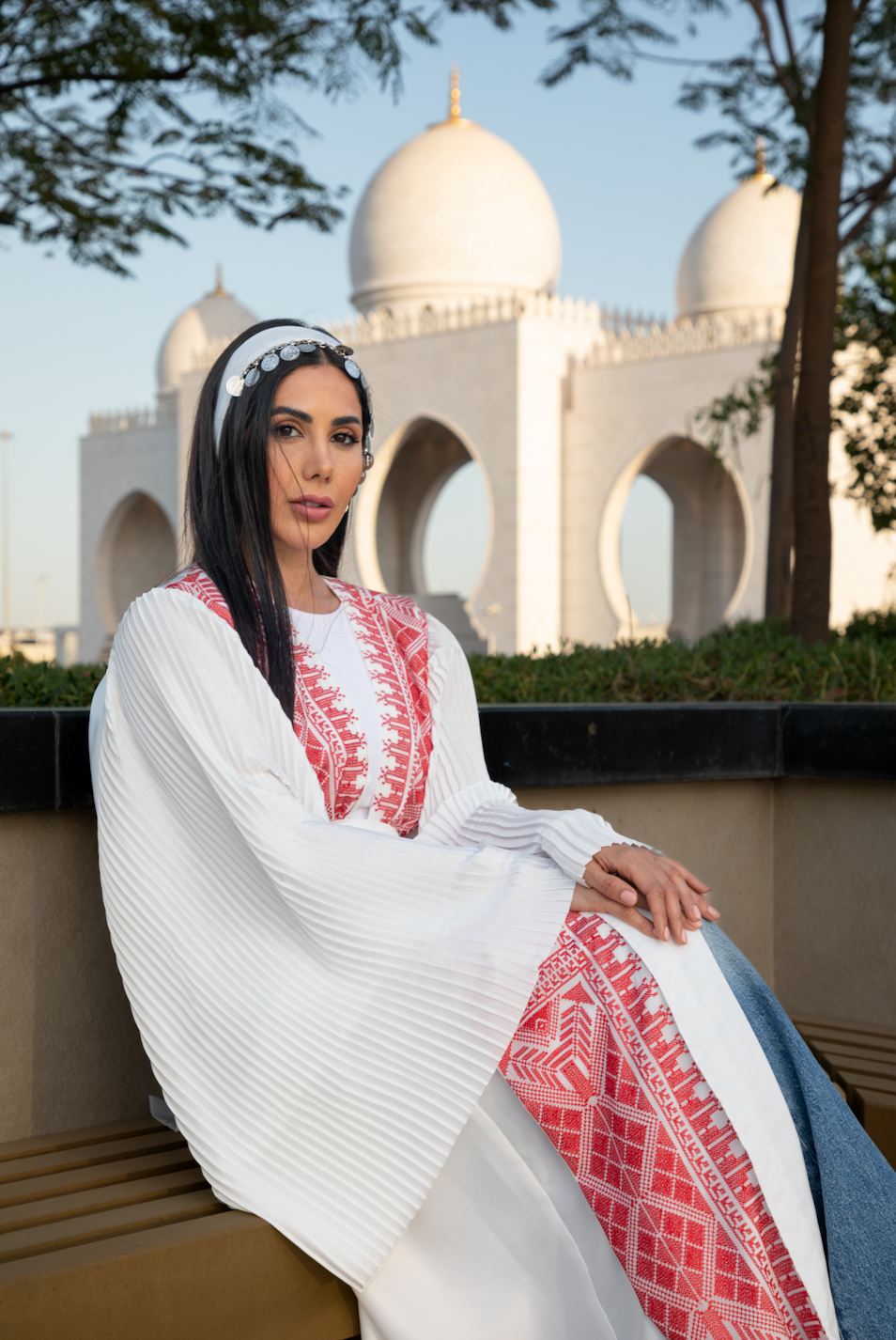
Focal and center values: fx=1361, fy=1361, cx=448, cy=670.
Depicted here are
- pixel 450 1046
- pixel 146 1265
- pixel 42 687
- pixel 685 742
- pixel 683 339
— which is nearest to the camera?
pixel 146 1265

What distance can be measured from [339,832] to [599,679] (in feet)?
8.61

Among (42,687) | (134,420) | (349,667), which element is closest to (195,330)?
(134,420)

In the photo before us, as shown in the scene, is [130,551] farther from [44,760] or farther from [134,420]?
[44,760]

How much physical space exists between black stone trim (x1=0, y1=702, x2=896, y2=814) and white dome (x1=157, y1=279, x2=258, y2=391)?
1049 inches

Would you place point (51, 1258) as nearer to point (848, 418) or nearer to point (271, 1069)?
point (271, 1069)

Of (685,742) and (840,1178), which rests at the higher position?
(685,742)

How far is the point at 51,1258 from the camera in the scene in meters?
1.58

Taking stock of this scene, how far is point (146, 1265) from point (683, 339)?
1901 centimetres

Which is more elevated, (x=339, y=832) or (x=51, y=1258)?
(x=339, y=832)

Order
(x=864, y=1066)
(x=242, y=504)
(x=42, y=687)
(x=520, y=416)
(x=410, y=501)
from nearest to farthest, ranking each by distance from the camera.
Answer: (x=242, y=504) → (x=864, y=1066) → (x=42, y=687) → (x=520, y=416) → (x=410, y=501)

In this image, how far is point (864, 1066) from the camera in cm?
244

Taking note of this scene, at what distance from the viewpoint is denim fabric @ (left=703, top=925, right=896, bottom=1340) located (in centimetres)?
166

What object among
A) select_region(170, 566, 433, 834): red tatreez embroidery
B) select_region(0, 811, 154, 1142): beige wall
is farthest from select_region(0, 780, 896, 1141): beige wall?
select_region(170, 566, 433, 834): red tatreez embroidery

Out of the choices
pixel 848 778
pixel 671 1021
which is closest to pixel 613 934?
pixel 671 1021
